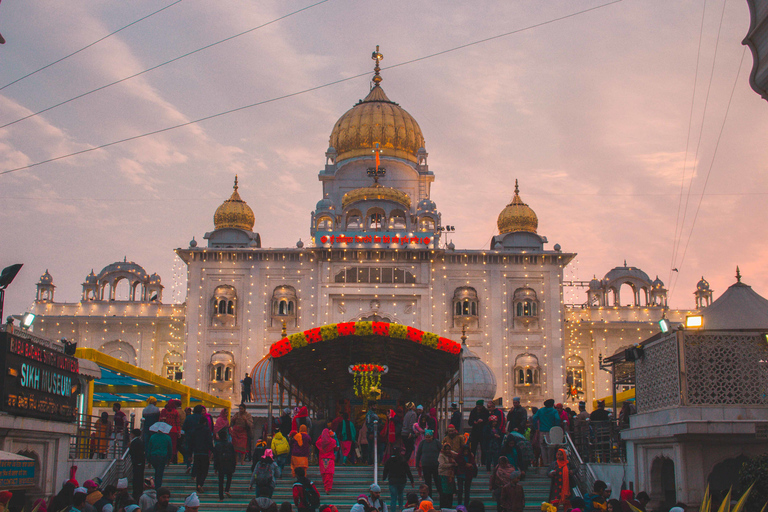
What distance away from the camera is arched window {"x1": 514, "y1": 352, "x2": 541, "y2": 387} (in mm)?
44688

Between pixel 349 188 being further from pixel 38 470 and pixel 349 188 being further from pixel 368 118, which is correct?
pixel 38 470

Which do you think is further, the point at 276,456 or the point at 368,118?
the point at 368,118

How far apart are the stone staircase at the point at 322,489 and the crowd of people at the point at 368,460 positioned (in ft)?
0.64

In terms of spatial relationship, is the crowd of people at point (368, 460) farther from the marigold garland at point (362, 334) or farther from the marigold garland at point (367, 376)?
the marigold garland at point (367, 376)

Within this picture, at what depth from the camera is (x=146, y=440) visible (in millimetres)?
17016

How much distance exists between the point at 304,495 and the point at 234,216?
3802 centimetres

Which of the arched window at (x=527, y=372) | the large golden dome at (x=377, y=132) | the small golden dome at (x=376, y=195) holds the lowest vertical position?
the arched window at (x=527, y=372)

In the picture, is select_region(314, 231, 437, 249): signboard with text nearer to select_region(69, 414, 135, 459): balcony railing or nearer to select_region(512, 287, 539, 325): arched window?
select_region(512, 287, 539, 325): arched window

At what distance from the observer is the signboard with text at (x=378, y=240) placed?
45.9 m

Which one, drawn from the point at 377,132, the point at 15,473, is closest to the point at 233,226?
the point at 377,132

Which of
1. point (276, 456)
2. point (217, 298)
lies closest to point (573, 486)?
point (276, 456)

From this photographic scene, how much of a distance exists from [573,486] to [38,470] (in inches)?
403

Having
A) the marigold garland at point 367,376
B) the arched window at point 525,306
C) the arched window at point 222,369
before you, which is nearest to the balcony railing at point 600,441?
the marigold garland at point 367,376

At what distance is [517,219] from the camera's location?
4966cm
